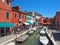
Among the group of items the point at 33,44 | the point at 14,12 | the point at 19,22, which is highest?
the point at 14,12

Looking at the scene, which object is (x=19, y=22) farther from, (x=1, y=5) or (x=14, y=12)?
(x=1, y=5)

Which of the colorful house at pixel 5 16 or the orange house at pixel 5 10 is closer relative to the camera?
the colorful house at pixel 5 16

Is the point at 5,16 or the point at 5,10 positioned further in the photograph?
the point at 5,16

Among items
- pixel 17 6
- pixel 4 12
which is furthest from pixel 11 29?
pixel 17 6

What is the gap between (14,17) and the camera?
142 ft

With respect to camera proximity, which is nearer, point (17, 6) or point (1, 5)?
point (1, 5)

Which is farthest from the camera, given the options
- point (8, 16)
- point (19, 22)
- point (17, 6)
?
point (17, 6)

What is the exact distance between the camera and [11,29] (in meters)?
39.2

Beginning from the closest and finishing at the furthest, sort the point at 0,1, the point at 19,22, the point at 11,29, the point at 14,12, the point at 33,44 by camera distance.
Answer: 1. the point at 33,44
2. the point at 0,1
3. the point at 11,29
4. the point at 14,12
5. the point at 19,22

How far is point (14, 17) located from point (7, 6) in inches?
309

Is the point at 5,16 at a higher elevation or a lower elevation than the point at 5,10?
lower

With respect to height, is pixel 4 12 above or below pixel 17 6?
below

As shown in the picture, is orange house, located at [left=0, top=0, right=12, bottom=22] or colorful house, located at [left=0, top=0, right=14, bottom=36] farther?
orange house, located at [left=0, top=0, right=12, bottom=22]

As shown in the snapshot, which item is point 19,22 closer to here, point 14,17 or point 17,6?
point 14,17
